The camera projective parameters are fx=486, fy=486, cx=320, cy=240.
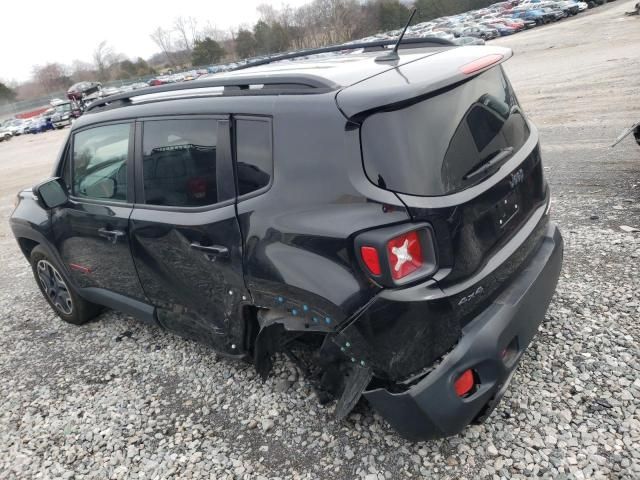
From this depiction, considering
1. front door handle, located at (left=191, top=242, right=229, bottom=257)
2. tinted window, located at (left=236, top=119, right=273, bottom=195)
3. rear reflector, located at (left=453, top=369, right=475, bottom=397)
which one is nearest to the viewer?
rear reflector, located at (left=453, top=369, right=475, bottom=397)

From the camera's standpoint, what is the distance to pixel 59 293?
4324 millimetres

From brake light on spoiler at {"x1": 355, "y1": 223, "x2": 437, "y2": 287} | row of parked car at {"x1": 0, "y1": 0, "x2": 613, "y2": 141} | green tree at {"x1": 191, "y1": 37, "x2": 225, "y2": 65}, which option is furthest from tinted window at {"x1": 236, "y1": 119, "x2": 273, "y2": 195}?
green tree at {"x1": 191, "y1": 37, "x2": 225, "y2": 65}

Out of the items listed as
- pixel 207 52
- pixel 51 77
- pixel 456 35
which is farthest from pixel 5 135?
pixel 51 77

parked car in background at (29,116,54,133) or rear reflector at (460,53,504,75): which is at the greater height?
rear reflector at (460,53,504,75)

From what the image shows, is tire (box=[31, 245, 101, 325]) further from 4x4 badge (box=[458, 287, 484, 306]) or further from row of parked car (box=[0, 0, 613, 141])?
row of parked car (box=[0, 0, 613, 141])

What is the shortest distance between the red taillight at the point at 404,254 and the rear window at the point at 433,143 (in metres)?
0.20

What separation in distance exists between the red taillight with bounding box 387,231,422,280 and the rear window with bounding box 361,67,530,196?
20 centimetres

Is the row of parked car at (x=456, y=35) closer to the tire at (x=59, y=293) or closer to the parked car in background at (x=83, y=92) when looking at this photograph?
the parked car in background at (x=83, y=92)

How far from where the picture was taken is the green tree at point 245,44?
3024 inches

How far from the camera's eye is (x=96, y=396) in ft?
10.8

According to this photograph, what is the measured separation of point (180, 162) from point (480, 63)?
1.71m

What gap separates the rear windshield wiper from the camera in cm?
222

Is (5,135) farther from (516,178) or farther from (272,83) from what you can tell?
(516,178)

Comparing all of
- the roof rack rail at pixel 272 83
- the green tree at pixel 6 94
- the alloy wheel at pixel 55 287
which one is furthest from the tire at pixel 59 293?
the green tree at pixel 6 94
